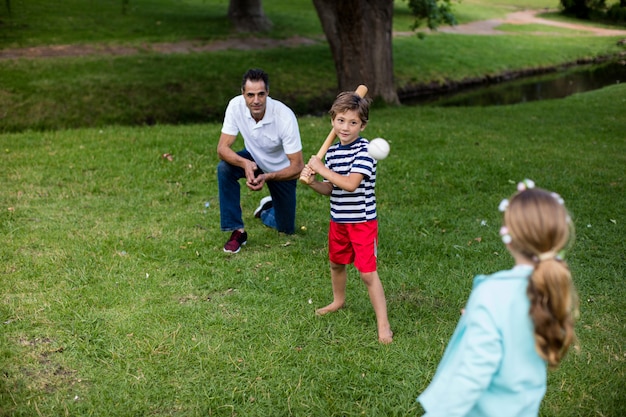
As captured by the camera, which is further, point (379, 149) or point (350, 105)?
point (350, 105)

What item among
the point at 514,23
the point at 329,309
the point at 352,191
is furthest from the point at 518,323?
the point at 514,23

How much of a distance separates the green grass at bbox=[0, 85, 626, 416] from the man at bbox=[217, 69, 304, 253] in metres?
0.29

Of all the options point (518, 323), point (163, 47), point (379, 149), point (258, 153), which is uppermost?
point (379, 149)

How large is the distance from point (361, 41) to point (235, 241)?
8.01m

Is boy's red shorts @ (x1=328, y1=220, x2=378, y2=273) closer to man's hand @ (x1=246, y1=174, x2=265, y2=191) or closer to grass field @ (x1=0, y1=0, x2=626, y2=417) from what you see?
grass field @ (x1=0, y1=0, x2=626, y2=417)

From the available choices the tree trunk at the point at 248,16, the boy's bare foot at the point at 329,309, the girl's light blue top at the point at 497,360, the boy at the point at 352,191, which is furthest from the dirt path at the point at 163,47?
the girl's light blue top at the point at 497,360

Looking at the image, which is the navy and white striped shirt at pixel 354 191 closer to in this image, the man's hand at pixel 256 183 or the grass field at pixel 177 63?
the man's hand at pixel 256 183

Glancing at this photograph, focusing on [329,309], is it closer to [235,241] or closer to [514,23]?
[235,241]

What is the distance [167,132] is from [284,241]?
4.47 metres

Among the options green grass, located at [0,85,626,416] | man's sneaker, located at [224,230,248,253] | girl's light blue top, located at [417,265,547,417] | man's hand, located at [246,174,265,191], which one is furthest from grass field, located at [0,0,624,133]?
girl's light blue top, located at [417,265,547,417]

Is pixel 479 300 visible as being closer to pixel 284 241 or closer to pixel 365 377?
pixel 365 377

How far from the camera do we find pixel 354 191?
3.84 meters

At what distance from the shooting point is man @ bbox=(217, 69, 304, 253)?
5238 millimetres

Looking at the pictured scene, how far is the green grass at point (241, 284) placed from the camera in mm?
3557
